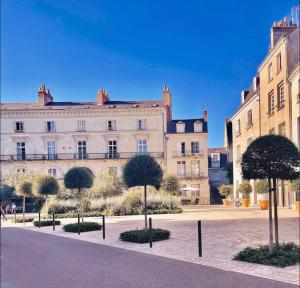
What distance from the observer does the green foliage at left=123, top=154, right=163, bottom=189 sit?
8703 millimetres

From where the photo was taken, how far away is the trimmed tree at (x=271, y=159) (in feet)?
19.2

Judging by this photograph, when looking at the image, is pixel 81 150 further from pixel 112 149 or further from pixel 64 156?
pixel 112 149

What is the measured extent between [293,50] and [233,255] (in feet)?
41.1

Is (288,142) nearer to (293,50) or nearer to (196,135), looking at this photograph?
(196,135)

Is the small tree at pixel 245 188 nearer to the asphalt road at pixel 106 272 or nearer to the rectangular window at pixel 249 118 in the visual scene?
the rectangular window at pixel 249 118

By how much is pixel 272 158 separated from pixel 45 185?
34.0ft

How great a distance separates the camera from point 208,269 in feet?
17.3

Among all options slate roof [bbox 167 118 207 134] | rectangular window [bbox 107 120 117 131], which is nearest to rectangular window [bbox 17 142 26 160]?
rectangular window [bbox 107 120 117 131]

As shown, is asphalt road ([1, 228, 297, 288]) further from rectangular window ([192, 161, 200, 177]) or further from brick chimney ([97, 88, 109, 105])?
brick chimney ([97, 88, 109, 105])

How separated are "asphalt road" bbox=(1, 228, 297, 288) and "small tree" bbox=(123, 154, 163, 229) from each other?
5.98 feet

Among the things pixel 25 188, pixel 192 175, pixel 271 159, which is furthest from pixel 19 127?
pixel 271 159

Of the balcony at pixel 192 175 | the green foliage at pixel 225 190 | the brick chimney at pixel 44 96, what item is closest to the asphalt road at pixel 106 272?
the balcony at pixel 192 175

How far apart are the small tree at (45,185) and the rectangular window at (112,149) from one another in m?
3.33

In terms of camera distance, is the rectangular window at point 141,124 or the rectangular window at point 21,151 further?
the rectangular window at point 21,151
